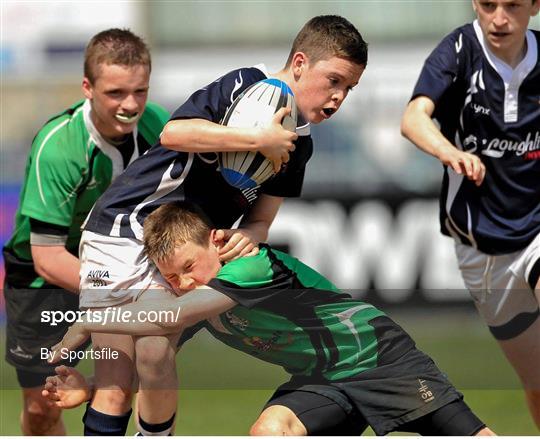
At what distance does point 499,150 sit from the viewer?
5.57 metres

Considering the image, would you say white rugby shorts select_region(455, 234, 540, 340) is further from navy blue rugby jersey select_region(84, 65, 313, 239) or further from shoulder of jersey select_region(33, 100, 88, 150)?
shoulder of jersey select_region(33, 100, 88, 150)

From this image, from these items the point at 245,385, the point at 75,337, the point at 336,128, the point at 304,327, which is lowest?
the point at 245,385

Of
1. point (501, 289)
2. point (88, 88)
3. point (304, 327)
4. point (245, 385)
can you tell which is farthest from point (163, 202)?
point (245, 385)

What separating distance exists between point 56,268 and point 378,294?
4.73 m

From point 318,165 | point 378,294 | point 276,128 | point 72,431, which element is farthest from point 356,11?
point 276,128

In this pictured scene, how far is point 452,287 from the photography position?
10.1 metres

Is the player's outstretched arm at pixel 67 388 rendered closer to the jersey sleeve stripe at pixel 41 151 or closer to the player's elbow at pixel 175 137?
the player's elbow at pixel 175 137

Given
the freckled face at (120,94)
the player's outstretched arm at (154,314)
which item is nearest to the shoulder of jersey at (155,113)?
the freckled face at (120,94)

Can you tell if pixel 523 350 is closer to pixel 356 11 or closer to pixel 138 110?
pixel 138 110

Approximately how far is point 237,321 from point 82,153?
5.00 feet

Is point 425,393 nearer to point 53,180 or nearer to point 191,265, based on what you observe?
point 191,265

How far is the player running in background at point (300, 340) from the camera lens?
177 inches

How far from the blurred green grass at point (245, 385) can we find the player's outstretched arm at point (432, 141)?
126 cm

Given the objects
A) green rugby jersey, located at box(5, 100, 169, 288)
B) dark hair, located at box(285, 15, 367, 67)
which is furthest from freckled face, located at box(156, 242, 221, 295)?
green rugby jersey, located at box(5, 100, 169, 288)
